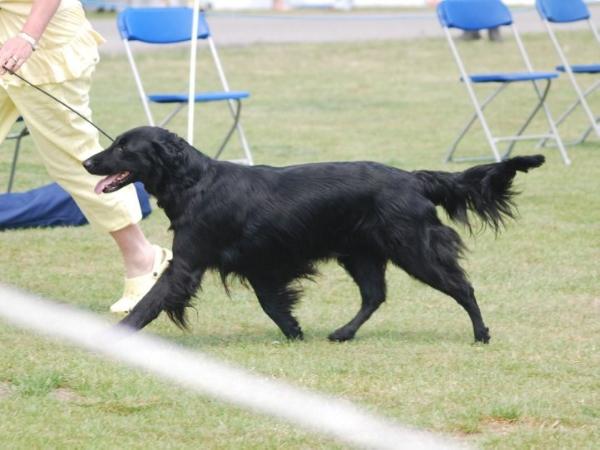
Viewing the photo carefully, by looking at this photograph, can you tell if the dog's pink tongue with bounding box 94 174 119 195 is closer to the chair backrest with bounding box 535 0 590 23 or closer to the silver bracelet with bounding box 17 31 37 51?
the silver bracelet with bounding box 17 31 37 51

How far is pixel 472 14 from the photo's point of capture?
35.3ft

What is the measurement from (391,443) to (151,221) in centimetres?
456

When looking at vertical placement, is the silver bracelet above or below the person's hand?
above

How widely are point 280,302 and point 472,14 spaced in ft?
19.1

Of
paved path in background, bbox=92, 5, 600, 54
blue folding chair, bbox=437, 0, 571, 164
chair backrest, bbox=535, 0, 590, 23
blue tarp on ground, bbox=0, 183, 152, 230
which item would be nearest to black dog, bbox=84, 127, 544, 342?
blue tarp on ground, bbox=0, 183, 152, 230

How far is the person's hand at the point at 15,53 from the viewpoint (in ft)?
17.6

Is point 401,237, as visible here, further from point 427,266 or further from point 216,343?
point 216,343

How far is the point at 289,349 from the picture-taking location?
5.28 m

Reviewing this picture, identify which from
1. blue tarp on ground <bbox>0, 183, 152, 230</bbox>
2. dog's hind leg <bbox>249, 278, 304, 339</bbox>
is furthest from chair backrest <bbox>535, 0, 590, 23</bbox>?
dog's hind leg <bbox>249, 278, 304, 339</bbox>

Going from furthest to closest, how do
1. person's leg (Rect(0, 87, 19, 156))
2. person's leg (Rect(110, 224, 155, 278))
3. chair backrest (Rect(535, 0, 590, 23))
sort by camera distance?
chair backrest (Rect(535, 0, 590, 23)) → person's leg (Rect(110, 224, 155, 278)) → person's leg (Rect(0, 87, 19, 156))

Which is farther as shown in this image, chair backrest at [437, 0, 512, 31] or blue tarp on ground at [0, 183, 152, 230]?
chair backrest at [437, 0, 512, 31]

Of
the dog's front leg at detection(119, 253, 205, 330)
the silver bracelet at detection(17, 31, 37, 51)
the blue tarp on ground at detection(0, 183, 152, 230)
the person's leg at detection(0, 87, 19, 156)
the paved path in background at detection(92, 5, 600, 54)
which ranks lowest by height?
the paved path in background at detection(92, 5, 600, 54)

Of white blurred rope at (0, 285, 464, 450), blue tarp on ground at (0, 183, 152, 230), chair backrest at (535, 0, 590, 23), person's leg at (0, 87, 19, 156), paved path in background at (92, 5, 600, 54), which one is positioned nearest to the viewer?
white blurred rope at (0, 285, 464, 450)

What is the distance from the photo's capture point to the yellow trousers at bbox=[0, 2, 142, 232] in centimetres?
567
